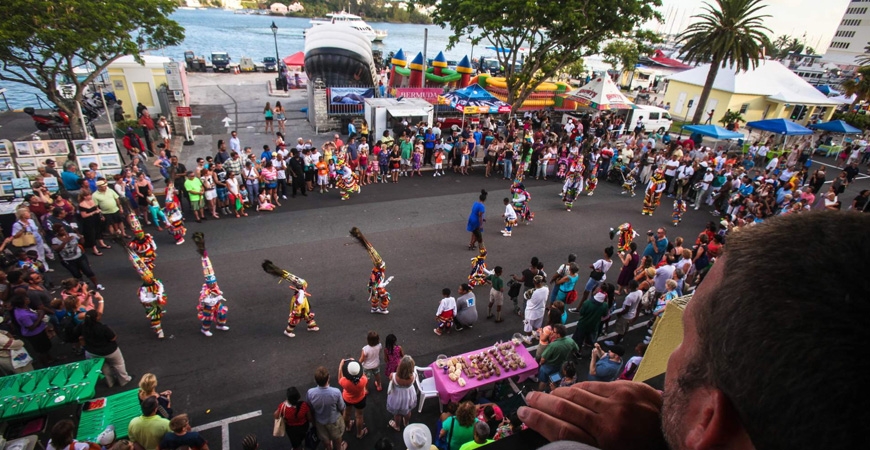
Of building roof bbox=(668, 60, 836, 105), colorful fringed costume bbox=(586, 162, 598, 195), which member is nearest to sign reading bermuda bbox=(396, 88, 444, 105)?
colorful fringed costume bbox=(586, 162, 598, 195)

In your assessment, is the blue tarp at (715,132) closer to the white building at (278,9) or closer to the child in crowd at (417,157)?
the child in crowd at (417,157)

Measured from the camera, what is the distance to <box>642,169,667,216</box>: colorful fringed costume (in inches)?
571

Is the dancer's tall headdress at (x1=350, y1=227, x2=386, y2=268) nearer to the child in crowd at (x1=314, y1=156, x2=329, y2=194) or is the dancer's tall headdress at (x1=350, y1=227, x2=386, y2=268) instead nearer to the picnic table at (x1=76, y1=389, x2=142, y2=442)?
the picnic table at (x1=76, y1=389, x2=142, y2=442)

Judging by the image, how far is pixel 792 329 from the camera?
0.71 m

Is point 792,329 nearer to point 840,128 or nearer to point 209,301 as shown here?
point 209,301

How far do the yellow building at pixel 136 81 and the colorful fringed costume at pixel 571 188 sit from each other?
20.7m

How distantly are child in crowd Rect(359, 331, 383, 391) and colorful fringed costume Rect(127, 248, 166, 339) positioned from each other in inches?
167

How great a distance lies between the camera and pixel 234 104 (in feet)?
93.5

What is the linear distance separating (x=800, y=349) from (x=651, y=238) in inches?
438

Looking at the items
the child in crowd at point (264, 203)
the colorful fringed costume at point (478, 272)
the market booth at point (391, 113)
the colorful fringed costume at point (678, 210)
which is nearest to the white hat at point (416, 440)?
the colorful fringed costume at point (478, 272)

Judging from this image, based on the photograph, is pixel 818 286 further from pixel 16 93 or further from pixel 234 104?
pixel 16 93

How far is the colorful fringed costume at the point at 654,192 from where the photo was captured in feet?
47.6

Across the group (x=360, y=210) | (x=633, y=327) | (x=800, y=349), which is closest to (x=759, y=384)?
(x=800, y=349)

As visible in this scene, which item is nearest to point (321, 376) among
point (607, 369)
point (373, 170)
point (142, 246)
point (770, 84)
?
point (607, 369)
